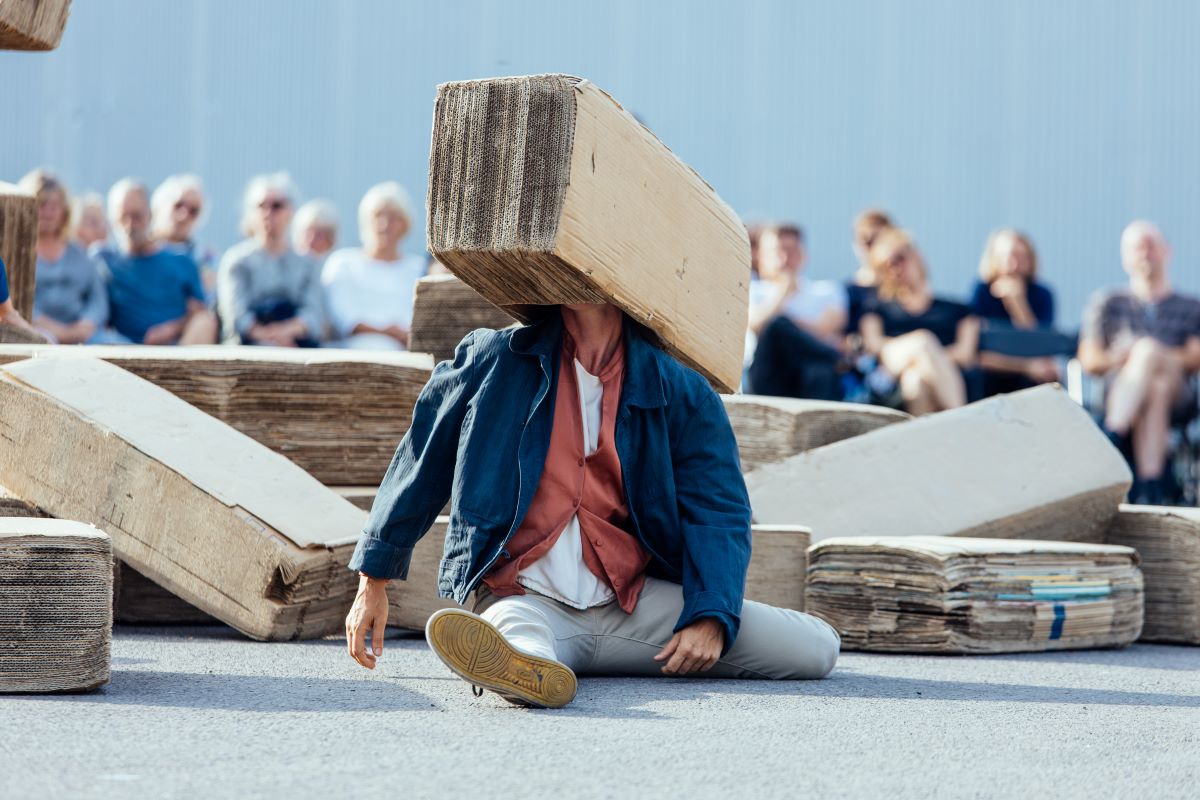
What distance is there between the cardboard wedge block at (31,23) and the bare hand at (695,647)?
2.01 meters

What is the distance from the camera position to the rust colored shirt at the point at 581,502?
3.32m

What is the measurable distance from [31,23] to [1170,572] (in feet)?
11.3

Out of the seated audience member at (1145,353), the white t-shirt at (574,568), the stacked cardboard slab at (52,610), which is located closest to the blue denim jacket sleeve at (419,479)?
the white t-shirt at (574,568)

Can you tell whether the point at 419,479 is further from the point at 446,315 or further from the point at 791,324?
the point at 791,324

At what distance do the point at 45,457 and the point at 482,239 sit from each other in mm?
1672

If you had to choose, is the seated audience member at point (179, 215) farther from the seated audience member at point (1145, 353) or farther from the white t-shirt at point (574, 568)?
the white t-shirt at point (574, 568)

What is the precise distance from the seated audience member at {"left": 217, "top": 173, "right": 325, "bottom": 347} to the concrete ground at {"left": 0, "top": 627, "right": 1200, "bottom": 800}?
3.80 m

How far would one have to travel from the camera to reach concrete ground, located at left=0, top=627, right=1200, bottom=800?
86.2 inches

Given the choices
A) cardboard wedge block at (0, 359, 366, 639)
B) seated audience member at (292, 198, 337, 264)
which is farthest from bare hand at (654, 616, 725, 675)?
seated audience member at (292, 198, 337, 264)

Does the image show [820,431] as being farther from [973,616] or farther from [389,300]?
[389,300]

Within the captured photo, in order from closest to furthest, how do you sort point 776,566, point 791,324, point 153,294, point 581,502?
point 581,502 < point 776,566 < point 791,324 < point 153,294

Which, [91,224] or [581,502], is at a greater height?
[91,224]

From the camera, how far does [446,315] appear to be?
4.88 m

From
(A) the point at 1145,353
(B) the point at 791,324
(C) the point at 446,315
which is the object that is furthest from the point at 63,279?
(A) the point at 1145,353
